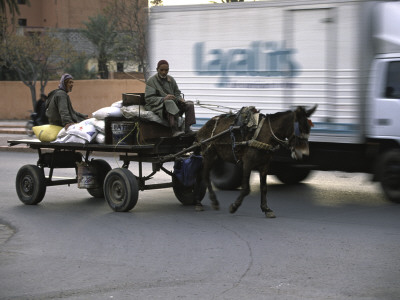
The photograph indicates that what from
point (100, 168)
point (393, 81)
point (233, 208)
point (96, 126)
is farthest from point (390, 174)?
point (100, 168)

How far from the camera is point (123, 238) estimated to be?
8.84 metres

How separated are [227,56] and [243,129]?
286 cm

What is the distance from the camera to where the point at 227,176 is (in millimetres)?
12930

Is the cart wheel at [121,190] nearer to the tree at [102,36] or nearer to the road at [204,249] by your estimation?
the road at [204,249]

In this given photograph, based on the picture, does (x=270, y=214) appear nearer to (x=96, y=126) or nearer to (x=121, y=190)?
(x=121, y=190)

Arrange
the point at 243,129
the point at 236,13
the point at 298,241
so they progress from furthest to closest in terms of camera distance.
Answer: the point at 236,13 < the point at 243,129 < the point at 298,241

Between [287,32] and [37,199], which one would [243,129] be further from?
[37,199]

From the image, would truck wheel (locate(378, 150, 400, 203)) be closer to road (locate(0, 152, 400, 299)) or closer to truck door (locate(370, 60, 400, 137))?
road (locate(0, 152, 400, 299))

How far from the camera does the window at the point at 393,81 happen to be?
35.4 feet

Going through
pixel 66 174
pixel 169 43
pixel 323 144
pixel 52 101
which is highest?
pixel 169 43

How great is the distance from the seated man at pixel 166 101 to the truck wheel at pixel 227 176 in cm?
213

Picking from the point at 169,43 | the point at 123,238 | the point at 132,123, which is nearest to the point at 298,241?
the point at 123,238

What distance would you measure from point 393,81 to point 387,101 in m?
0.32

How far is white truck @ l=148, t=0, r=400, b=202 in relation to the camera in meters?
10.9
